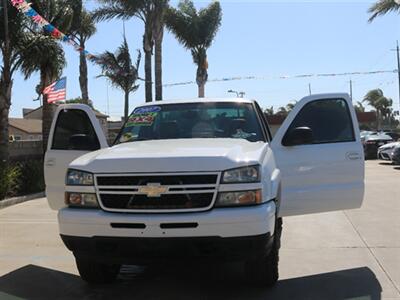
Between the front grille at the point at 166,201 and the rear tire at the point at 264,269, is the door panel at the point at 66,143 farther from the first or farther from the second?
the rear tire at the point at 264,269

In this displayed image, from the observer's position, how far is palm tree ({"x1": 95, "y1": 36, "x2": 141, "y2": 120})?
33062 millimetres

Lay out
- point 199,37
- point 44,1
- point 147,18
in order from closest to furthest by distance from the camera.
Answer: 1. point 44,1
2. point 147,18
3. point 199,37

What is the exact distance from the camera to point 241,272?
616 cm

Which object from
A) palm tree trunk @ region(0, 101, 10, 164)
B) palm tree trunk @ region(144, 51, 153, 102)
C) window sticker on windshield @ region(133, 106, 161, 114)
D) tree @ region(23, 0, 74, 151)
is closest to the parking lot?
window sticker on windshield @ region(133, 106, 161, 114)

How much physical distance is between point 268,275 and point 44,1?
14.8 meters

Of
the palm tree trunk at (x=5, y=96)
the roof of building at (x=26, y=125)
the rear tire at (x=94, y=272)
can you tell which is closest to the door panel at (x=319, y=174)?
the rear tire at (x=94, y=272)

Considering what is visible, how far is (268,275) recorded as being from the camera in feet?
17.7

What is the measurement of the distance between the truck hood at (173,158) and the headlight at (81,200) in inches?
8.8

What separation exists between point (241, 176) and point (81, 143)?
2310 millimetres

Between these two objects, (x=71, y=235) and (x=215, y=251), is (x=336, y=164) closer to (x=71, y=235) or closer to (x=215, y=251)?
(x=215, y=251)

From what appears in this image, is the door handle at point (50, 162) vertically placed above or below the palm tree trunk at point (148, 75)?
below

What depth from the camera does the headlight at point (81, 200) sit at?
188 inches

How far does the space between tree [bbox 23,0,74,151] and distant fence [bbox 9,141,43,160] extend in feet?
0.77

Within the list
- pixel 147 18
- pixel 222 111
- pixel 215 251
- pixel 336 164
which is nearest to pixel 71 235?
pixel 215 251
